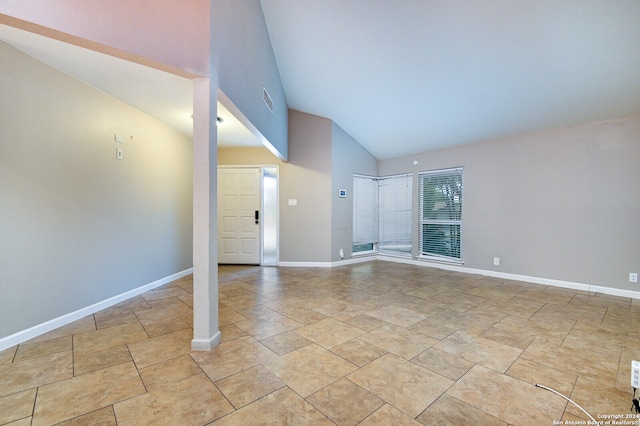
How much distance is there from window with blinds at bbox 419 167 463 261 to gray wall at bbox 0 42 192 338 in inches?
198

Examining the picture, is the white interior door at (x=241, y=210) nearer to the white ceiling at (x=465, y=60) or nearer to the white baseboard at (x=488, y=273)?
the white baseboard at (x=488, y=273)

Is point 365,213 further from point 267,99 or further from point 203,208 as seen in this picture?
point 203,208

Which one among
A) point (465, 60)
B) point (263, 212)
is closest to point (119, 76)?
point (263, 212)

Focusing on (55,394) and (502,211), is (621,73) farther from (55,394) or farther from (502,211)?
(55,394)

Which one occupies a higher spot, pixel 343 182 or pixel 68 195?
pixel 343 182

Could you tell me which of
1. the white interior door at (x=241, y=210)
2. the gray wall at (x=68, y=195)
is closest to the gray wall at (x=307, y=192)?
the white interior door at (x=241, y=210)

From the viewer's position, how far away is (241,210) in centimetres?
598

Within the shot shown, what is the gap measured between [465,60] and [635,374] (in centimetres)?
324

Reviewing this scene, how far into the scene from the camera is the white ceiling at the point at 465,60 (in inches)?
105

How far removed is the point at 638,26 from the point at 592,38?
0.30 metres

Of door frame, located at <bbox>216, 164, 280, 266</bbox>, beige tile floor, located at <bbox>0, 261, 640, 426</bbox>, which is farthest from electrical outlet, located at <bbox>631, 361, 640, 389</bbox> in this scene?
door frame, located at <bbox>216, 164, 280, 266</bbox>

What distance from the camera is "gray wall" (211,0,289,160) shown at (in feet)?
8.16

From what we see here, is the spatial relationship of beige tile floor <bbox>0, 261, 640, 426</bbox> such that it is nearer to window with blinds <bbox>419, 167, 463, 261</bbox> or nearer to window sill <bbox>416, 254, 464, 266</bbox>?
window sill <bbox>416, 254, 464, 266</bbox>

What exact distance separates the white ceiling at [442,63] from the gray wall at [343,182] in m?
1.04
